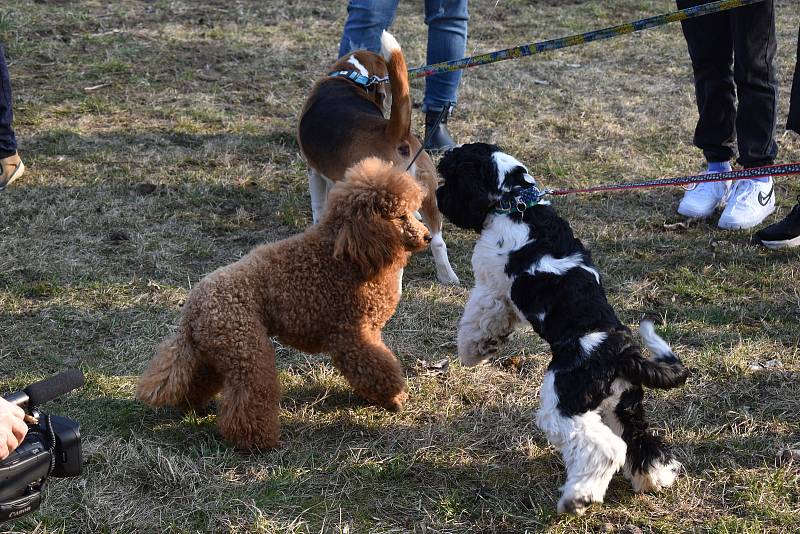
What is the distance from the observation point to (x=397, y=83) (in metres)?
3.48

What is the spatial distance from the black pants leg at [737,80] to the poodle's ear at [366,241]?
2585mm

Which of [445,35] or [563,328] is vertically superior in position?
[445,35]

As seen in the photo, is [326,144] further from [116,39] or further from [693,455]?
[116,39]

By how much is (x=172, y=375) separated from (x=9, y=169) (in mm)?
2950

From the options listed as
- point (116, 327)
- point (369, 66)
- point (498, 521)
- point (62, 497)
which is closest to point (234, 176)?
point (369, 66)

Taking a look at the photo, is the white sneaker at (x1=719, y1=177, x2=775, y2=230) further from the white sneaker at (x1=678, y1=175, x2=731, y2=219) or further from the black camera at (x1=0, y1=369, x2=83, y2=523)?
the black camera at (x1=0, y1=369, x2=83, y2=523)

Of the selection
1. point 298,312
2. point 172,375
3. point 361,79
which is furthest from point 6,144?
point 298,312

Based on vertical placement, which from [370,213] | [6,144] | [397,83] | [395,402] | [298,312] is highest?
[397,83]

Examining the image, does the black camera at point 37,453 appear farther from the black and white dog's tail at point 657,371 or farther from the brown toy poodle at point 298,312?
the black and white dog's tail at point 657,371

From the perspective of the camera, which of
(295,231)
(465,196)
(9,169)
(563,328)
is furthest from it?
(9,169)

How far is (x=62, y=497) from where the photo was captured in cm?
246

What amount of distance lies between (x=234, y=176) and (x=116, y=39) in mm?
3262

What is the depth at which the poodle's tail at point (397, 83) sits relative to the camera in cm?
344

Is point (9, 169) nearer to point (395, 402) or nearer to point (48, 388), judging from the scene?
point (395, 402)
